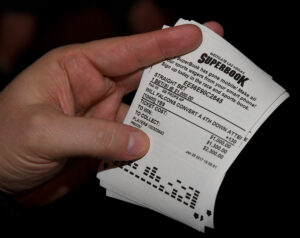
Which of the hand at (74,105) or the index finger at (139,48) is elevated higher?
the index finger at (139,48)

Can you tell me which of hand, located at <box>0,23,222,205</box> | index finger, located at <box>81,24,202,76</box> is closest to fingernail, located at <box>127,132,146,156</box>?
hand, located at <box>0,23,222,205</box>

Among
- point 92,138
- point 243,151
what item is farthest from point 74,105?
point 243,151

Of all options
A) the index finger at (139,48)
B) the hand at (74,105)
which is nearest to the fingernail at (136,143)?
the hand at (74,105)

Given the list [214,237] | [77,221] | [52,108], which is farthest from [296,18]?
[77,221]

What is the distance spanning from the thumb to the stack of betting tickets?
7 cm

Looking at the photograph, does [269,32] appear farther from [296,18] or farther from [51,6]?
[51,6]

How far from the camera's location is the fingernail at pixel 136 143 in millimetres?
823

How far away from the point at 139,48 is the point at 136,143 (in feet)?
0.91

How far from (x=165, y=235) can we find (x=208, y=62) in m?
0.70

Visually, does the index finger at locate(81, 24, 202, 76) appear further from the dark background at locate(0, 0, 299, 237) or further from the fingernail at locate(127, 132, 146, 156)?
the dark background at locate(0, 0, 299, 237)

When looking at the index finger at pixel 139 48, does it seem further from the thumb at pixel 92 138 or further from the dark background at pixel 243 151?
the dark background at pixel 243 151

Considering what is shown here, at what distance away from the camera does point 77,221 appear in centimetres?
122

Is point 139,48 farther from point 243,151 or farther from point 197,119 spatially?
point 243,151

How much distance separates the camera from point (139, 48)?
2.94 ft
